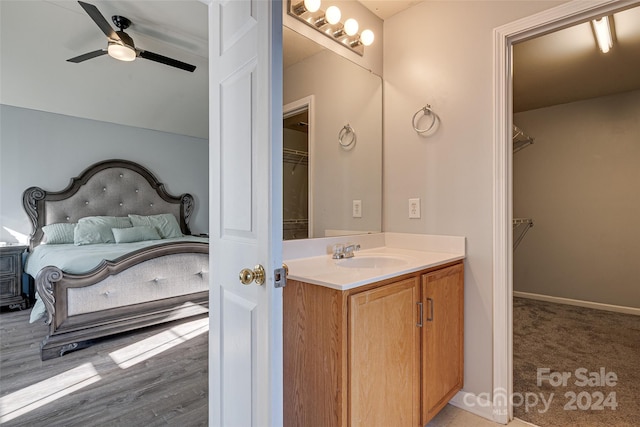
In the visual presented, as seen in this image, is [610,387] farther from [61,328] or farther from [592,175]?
[61,328]

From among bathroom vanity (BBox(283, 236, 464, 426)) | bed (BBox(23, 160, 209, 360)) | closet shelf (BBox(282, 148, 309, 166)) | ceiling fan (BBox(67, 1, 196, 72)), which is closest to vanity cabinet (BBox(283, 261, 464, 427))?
bathroom vanity (BBox(283, 236, 464, 426))

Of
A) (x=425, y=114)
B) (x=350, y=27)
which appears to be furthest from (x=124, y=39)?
(x=425, y=114)

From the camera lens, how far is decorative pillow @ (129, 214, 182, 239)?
15.2 feet

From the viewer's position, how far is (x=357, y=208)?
2141 mm

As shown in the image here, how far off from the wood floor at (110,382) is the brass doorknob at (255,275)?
126cm

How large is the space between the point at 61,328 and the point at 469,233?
A: 9.98 feet

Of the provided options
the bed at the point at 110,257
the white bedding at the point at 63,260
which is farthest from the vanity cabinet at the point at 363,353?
the white bedding at the point at 63,260

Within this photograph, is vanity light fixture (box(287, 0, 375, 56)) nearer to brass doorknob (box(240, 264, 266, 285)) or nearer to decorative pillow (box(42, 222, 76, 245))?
brass doorknob (box(240, 264, 266, 285))

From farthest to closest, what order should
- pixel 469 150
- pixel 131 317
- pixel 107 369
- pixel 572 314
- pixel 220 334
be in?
1. pixel 572 314
2. pixel 131 317
3. pixel 107 369
4. pixel 469 150
5. pixel 220 334

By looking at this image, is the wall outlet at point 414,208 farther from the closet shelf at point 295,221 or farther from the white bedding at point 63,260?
the white bedding at point 63,260

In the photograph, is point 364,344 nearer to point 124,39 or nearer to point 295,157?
point 295,157

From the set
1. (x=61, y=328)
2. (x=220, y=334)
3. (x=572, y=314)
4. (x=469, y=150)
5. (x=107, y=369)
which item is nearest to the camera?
(x=220, y=334)

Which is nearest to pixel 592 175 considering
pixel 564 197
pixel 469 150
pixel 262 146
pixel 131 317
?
pixel 564 197

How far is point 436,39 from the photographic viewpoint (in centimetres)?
199
